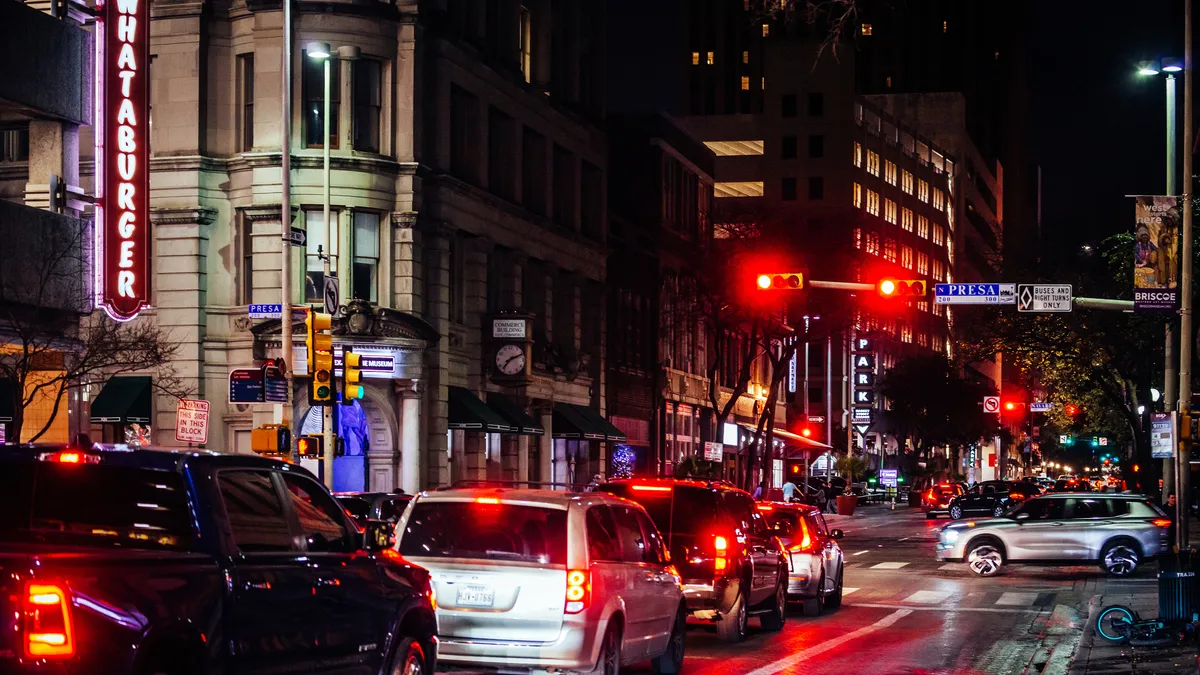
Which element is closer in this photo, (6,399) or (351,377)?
(6,399)

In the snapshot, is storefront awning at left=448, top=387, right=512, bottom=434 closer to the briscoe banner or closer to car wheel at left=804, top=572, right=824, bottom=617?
the briscoe banner

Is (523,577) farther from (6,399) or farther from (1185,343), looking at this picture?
(1185,343)

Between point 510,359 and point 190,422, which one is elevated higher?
point 510,359

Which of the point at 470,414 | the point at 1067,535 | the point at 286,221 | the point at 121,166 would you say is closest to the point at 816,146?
the point at 470,414

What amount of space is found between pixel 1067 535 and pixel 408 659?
83.7ft

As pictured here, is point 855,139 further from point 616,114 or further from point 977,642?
point 977,642

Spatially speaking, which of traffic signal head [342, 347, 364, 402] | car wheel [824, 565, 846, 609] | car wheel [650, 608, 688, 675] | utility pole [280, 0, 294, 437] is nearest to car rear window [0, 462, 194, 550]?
car wheel [650, 608, 688, 675]

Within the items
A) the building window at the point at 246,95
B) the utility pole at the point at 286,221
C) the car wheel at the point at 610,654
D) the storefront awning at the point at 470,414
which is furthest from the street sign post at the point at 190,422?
the storefront awning at the point at 470,414

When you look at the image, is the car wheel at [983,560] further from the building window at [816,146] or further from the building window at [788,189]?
the building window at [816,146]

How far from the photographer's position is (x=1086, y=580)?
33719mm

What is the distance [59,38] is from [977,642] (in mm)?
16602

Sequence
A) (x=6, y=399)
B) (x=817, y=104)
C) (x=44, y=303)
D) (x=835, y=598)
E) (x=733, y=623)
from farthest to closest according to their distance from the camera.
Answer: (x=817, y=104)
(x=44, y=303)
(x=6, y=399)
(x=835, y=598)
(x=733, y=623)

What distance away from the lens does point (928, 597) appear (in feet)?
92.6

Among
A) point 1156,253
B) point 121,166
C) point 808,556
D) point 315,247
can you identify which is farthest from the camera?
point 315,247
